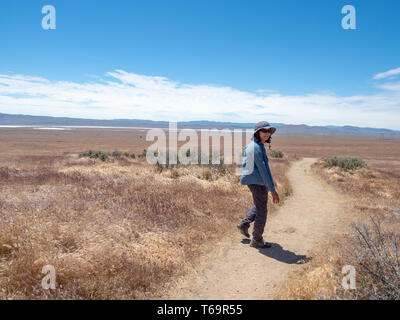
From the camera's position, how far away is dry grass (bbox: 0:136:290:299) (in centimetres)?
366

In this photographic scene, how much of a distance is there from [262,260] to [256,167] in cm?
181

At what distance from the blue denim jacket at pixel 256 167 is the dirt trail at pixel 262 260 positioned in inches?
58.8

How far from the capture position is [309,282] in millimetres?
3789

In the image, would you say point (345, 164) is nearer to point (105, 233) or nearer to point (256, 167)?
point (256, 167)

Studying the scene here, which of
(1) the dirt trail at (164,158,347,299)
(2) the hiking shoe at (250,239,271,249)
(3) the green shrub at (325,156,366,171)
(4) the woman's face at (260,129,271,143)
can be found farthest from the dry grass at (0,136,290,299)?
(3) the green shrub at (325,156,366,171)

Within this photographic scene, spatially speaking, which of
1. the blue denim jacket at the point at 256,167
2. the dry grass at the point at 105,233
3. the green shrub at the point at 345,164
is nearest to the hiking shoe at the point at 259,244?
the dry grass at the point at 105,233

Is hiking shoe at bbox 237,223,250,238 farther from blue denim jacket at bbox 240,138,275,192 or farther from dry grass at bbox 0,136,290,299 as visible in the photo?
blue denim jacket at bbox 240,138,275,192

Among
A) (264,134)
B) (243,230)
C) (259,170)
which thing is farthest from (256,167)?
(243,230)

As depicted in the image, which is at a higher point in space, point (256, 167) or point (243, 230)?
point (256, 167)

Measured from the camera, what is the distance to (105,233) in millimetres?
5008

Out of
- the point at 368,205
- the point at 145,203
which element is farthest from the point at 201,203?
the point at 368,205
